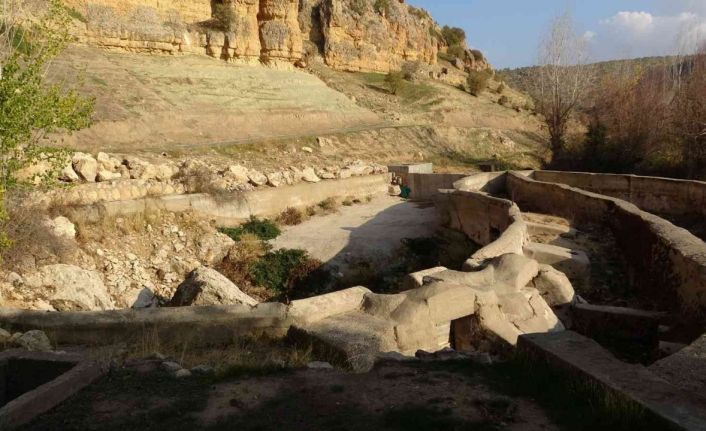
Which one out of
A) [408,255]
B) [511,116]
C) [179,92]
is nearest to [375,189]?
[408,255]

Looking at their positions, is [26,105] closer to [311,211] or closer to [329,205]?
[311,211]

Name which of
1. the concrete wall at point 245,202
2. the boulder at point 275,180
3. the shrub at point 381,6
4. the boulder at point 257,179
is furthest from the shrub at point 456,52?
the boulder at point 257,179

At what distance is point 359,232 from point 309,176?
13.7ft

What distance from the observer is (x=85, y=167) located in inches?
514

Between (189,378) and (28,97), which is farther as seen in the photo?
(28,97)

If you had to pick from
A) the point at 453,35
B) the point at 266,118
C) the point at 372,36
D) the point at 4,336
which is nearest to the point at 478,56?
the point at 453,35

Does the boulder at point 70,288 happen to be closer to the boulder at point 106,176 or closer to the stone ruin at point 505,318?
the stone ruin at point 505,318

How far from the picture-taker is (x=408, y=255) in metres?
13.4

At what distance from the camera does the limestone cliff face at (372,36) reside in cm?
4116

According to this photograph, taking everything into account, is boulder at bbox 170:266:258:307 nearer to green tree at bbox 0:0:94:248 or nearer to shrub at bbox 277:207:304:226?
green tree at bbox 0:0:94:248

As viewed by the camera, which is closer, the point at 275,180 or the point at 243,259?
the point at 243,259

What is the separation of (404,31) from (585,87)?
26.3 metres

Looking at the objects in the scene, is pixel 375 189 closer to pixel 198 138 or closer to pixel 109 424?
pixel 198 138

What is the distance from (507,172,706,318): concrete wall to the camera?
19.2ft
